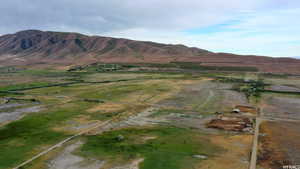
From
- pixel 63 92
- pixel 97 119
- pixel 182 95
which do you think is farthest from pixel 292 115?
pixel 63 92

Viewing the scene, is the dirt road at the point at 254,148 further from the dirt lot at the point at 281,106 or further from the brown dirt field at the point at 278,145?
the dirt lot at the point at 281,106

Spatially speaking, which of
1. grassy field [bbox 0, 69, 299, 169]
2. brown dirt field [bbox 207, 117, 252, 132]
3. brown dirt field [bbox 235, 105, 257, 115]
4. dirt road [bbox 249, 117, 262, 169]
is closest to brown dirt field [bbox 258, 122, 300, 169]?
dirt road [bbox 249, 117, 262, 169]

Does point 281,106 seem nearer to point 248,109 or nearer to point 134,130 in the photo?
point 248,109

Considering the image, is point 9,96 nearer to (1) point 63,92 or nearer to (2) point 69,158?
(1) point 63,92

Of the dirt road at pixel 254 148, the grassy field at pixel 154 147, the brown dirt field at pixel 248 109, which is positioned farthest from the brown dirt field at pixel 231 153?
the brown dirt field at pixel 248 109

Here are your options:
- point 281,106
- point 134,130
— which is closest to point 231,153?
point 134,130

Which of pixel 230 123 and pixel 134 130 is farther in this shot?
pixel 230 123

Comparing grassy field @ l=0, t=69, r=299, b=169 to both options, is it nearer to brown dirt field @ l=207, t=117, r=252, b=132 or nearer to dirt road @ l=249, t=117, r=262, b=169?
dirt road @ l=249, t=117, r=262, b=169
